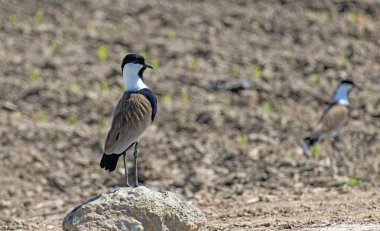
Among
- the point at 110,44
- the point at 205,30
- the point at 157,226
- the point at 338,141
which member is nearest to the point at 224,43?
the point at 205,30

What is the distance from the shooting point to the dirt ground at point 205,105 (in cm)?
1247

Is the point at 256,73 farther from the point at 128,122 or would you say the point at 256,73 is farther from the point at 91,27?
the point at 128,122

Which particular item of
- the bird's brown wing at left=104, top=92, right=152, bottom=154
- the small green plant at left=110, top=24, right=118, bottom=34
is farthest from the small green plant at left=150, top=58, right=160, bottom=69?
the bird's brown wing at left=104, top=92, right=152, bottom=154

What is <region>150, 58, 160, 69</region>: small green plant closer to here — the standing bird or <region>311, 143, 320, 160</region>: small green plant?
<region>311, 143, 320, 160</region>: small green plant

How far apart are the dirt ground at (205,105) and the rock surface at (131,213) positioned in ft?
4.24

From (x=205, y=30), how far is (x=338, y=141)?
14.9 ft

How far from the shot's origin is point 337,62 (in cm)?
1747

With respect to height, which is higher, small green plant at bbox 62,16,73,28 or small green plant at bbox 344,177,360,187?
small green plant at bbox 62,16,73,28

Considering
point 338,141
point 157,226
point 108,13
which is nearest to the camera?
point 157,226

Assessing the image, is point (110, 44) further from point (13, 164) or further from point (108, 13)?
point (13, 164)

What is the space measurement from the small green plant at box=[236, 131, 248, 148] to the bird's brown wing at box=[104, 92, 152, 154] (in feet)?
17.0

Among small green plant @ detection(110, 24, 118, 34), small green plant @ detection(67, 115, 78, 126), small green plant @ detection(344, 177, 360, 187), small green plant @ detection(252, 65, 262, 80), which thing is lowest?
small green plant @ detection(344, 177, 360, 187)

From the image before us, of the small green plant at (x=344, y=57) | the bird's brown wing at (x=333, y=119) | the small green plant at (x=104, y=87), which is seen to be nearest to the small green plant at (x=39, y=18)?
the small green plant at (x=104, y=87)

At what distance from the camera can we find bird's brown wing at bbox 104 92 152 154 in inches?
366
